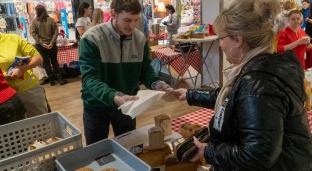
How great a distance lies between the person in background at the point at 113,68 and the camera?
1.55 m

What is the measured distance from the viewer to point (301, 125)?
989 mm

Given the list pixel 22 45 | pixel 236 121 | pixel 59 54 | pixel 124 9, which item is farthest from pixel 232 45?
pixel 59 54

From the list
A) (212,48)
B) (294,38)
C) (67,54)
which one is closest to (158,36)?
(67,54)

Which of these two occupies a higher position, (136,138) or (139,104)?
(139,104)

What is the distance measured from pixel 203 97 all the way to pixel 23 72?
48.8 inches

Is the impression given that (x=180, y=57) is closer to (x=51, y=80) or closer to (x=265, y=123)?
(x=51, y=80)

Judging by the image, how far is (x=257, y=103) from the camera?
34.6 inches

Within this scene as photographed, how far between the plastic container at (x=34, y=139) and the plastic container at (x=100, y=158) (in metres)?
0.03

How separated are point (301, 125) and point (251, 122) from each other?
0.70 ft

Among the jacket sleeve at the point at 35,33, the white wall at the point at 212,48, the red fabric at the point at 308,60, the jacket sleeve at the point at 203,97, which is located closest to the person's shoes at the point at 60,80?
the jacket sleeve at the point at 35,33

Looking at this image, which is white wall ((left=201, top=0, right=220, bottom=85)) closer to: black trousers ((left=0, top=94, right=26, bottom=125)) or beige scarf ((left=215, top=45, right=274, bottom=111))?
black trousers ((left=0, top=94, right=26, bottom=125))

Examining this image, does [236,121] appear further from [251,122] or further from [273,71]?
[273,71]

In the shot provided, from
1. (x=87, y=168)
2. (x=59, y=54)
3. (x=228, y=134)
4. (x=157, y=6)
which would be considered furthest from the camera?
(x=157, y=6)

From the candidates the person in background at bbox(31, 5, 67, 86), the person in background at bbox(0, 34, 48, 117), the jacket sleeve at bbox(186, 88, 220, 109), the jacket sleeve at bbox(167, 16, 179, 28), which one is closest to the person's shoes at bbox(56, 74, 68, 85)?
the person in background at bbox(31, 5, 67, 86)
